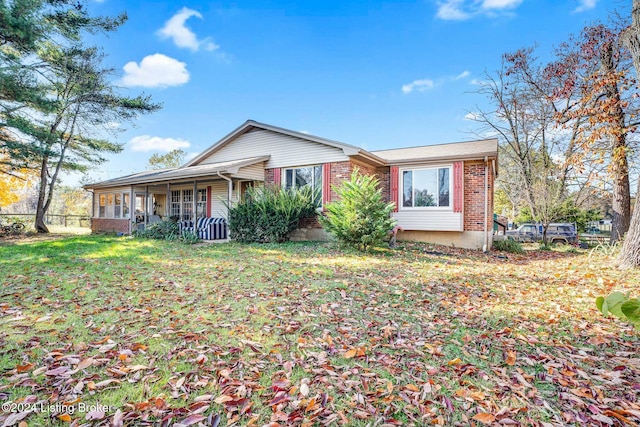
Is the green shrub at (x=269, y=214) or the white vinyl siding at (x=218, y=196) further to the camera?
the white vinyl siding at (x=218, y=196)

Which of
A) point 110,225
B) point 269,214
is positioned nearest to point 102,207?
point 110,225

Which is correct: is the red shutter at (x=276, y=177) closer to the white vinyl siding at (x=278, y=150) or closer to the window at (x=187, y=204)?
the white vinyl siding at (x=278, y=150)

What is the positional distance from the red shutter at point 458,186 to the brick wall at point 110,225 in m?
16.7

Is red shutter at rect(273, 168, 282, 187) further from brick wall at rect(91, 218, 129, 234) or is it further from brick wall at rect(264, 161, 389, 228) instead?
brick wall at rect(91, 218, 129, 234)

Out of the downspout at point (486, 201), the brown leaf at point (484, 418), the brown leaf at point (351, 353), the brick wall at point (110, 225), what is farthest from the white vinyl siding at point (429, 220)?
the brick wall at point (110, 225)

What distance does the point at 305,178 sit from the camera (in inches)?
492

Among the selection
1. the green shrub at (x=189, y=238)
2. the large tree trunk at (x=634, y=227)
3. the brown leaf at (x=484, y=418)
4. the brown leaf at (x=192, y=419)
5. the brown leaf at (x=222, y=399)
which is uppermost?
the large tree trunk at (x=634, y=227)

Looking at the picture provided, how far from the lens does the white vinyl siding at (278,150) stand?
11.8 metres

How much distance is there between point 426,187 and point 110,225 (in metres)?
17.8

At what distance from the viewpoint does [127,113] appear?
1703 cm

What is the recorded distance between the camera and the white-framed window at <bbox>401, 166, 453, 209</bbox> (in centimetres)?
1116

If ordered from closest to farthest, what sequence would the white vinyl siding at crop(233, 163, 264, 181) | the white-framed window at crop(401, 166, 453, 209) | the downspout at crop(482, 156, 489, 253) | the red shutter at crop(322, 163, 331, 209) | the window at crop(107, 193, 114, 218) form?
the downspout at crop(482, 156, 489, 253) → the white-framed window at crop(401, 166, 453, 209) → the red shutter at crop(322, 163, 331, 209) → the white vinyl siding at crop(233, 163, 264, 181) → the window at crop(107, 193, 114, 218)

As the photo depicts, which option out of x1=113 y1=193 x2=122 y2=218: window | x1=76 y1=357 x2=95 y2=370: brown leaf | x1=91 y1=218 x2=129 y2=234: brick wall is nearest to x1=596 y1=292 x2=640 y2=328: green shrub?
x1=76 y1=357 x2=95 y2=370: brown leaf

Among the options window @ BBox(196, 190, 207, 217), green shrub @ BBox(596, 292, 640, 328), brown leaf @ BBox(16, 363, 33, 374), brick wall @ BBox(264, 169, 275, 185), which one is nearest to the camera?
green shrub @ BBox(596, 292, 640, 328)
